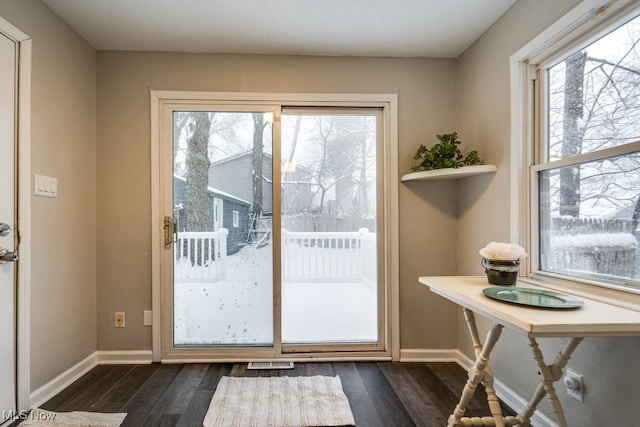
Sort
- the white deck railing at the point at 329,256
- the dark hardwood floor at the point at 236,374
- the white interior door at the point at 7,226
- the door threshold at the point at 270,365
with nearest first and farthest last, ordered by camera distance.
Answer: the white interior door at the point at 7,226
the dark hardwood floor at the point at 236,374
the door threshold at the point at 270,365
the white deck railing at the point at 329,256

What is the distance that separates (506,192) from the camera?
1.92 m

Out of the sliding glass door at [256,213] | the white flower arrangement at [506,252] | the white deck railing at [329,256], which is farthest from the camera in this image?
the white deck railing at [329,256]

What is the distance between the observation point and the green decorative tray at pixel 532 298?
117 centimetres

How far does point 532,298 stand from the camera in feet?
4.14

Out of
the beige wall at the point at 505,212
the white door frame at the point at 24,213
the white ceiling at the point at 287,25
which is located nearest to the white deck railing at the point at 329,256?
the beige wall at the point at 505,212

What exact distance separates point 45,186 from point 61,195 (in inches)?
5.7

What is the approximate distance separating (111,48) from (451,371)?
3412 millimetres

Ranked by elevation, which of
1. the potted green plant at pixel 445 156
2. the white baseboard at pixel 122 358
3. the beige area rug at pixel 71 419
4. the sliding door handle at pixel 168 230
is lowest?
the beige area rug at pixel 71 419

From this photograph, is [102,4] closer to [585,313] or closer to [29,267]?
[29,267]

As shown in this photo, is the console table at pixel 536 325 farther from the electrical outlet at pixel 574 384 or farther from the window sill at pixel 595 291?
the electrical outlet at pixel 574 384

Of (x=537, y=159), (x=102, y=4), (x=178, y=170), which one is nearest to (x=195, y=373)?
(x=178, y=170)

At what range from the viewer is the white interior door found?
162 cm

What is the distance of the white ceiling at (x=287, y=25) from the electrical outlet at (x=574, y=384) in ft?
6.57

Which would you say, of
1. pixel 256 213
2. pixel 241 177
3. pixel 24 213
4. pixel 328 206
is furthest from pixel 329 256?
pixel 24 213
